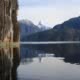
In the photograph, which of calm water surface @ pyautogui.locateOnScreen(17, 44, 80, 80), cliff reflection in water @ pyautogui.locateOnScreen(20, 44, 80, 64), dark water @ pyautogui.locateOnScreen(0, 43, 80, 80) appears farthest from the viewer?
cliff reflection in water @ pyautogui.locateOnScreen(20, 44, 80, 64)

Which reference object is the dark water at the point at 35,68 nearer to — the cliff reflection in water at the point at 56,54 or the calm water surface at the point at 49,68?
the calm water surface at the point at 49,68

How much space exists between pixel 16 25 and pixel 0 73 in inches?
1310

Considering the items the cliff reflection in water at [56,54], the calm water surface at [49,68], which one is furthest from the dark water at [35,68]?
the cliff reflection in water at [56,54]

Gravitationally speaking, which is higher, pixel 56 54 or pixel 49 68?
pixel 49 68

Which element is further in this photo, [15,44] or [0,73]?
[15,44]

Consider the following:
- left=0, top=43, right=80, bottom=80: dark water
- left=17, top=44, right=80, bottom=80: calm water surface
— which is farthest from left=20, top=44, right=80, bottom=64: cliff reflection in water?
left=0, top=43, right=80, bottom=80: dark water

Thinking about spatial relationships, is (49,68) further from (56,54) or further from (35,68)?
(56,54)

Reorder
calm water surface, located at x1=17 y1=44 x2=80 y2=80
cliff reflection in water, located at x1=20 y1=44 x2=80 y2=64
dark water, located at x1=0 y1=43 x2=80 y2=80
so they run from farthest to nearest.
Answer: cliff reflection in water, located at x1=20 y1=44 x2=80 y2=64
calm water surface, located at x1=17 y1=44 x2=80 y2=80
dark water, located at x1=0 y1=43 x2=80 y2=80

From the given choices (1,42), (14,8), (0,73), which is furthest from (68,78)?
(14,8)

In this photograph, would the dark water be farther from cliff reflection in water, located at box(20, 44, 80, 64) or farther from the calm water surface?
cliff reflection in water, located at box(20, 44, 80, 64)

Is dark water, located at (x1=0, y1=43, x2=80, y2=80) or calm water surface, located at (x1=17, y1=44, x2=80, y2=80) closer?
dark water, located at (x1=0, y1=43, x2=80, y2=80)

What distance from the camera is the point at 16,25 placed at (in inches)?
2894

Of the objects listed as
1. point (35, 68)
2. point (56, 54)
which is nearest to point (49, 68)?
point (35, 68)

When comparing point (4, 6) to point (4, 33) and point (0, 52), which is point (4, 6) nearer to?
point (4, 33)
